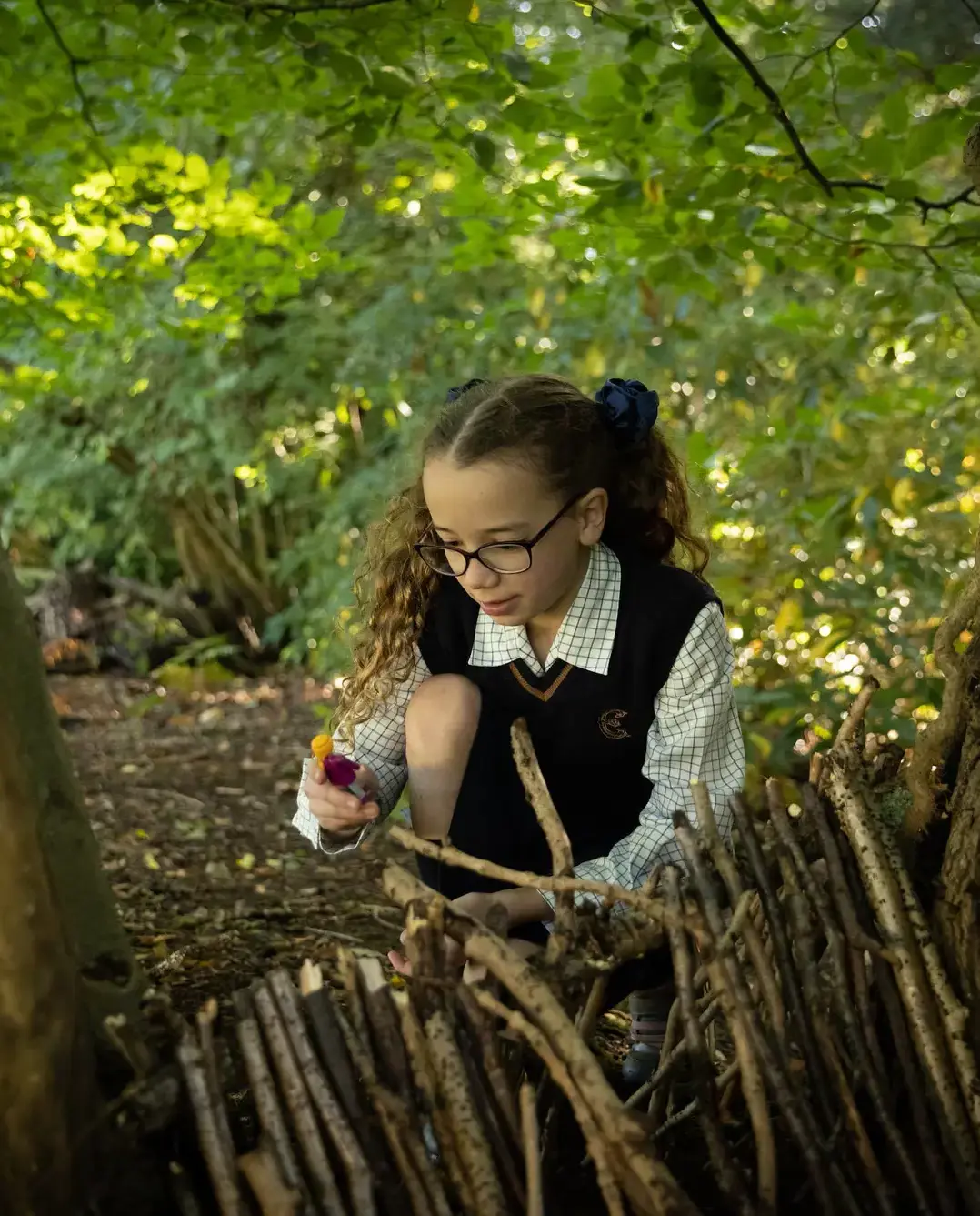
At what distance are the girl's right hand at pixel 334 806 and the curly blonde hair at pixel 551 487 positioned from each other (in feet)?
1.03

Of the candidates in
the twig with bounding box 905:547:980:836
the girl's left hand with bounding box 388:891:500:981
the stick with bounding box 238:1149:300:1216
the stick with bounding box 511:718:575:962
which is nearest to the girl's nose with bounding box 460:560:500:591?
the stick with bounding box 511:718:575:962

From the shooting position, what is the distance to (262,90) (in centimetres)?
323

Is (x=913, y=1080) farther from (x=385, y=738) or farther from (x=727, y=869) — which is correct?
(x=385, y=738)

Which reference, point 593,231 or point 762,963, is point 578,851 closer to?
point 762,963

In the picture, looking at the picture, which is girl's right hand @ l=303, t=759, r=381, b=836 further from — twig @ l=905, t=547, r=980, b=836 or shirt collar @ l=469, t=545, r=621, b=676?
twig @ l=905, t=547, r=980, b=836

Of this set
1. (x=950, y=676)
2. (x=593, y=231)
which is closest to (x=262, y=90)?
(x=593, y=231)

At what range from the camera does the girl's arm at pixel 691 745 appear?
195 cm

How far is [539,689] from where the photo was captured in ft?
6.97

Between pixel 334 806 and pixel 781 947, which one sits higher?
pixel 781 947

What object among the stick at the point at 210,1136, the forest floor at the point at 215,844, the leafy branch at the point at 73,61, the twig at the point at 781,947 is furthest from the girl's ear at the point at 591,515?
the leafy branch at the point at 73,61

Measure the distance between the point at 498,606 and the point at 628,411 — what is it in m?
0.46

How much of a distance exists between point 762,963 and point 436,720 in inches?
32.2

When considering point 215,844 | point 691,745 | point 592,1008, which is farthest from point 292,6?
point 215,844

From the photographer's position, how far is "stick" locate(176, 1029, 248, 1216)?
50.3 inches
